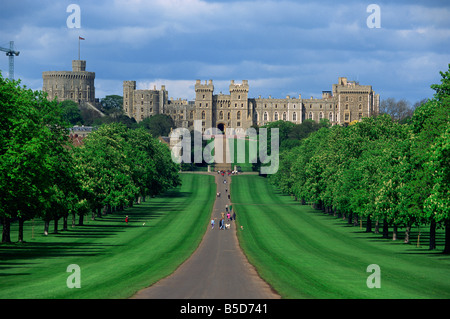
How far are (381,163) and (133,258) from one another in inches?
1131

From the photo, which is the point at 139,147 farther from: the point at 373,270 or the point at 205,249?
the point at 373,270

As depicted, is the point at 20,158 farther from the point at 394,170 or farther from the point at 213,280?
the point at 394,170

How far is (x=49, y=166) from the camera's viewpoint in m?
58.3

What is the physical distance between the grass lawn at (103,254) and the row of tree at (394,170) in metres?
16.4

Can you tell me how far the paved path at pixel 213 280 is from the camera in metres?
Answer: 33.8

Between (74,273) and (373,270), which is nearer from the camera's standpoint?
(74,273)

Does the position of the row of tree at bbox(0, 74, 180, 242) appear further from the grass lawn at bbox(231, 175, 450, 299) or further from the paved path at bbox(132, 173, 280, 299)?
the grass lawn at bbox(231, 175, 450, 299)

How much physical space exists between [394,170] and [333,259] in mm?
13189

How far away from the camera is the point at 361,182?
7744 centimetres

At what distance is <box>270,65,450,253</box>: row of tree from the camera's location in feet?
168

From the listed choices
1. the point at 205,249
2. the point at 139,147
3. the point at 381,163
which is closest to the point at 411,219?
the point at 381,163

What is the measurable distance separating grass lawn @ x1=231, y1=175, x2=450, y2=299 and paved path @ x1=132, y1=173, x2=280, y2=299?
41.5 inches

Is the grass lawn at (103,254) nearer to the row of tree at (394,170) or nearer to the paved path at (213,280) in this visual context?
the paved path at (213,280)

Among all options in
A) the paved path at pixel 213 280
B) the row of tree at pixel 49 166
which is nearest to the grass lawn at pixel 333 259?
the paved path at pixel 213 280
